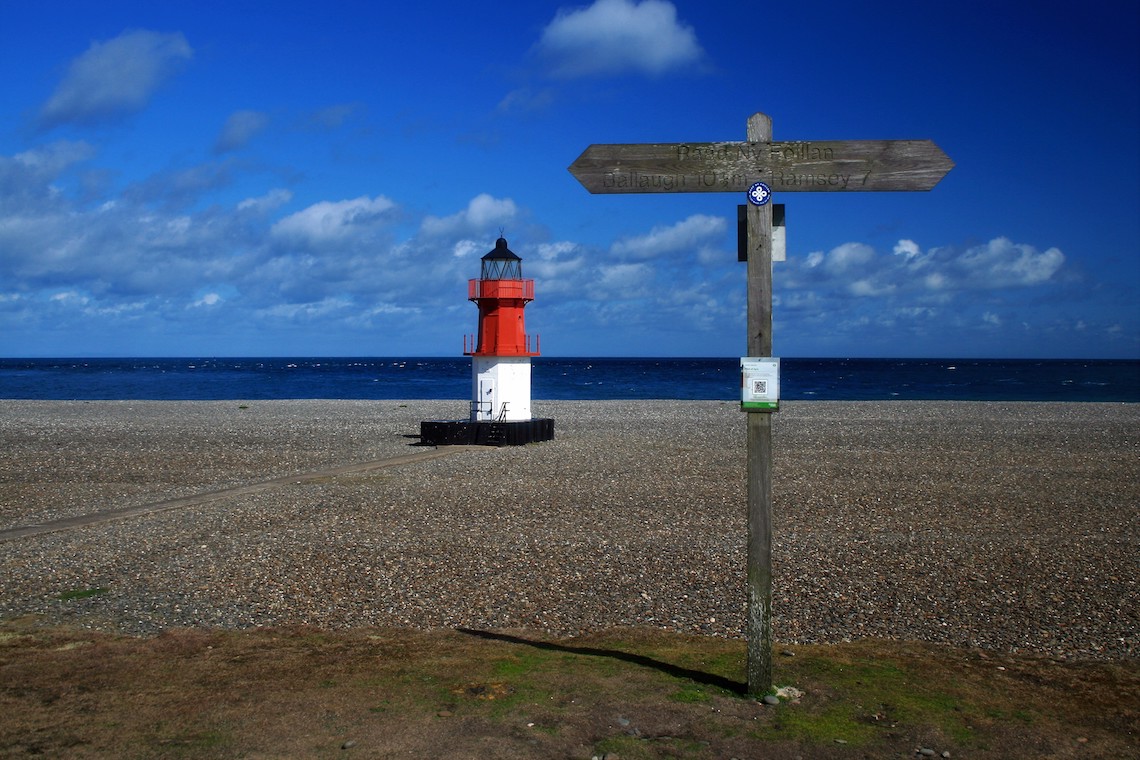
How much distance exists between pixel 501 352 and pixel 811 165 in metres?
17.3

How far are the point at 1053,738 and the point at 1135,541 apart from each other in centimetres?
693

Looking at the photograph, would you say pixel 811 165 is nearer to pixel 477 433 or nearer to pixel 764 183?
pixel 764 183

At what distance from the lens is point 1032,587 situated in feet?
28.3

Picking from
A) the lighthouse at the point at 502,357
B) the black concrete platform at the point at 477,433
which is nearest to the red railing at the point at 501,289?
the lighthouse at the point at 502,357

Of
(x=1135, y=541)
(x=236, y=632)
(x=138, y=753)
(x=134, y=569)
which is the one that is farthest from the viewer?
(x=1135, y=541)

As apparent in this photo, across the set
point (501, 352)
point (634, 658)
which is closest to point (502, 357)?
point (501, 352)

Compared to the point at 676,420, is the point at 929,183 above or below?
above

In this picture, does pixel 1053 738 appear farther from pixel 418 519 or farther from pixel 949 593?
pixel 418 519

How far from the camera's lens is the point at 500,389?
22.8m

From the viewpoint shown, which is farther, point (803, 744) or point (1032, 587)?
point (1032, 587)

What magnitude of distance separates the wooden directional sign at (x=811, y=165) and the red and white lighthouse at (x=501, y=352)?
17077 mm

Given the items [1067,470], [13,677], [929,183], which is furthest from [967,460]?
[13,677]

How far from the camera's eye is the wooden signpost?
17.9 ft

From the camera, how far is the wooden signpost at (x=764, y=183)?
5.45m
